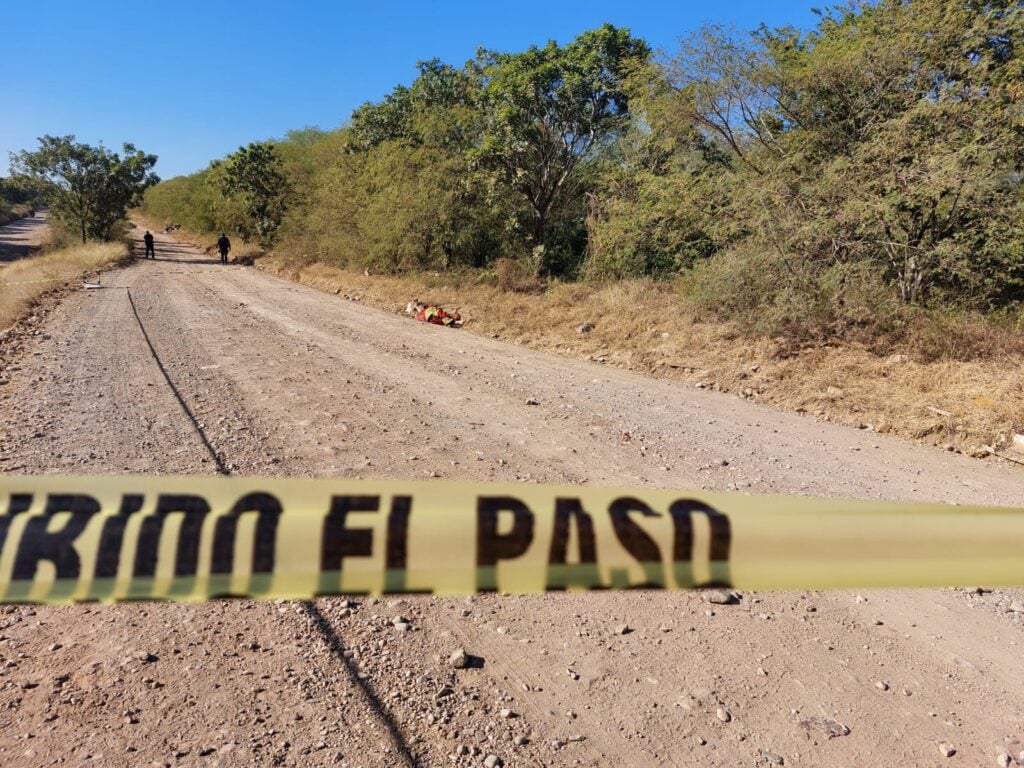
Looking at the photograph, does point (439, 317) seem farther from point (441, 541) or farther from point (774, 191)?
point (441, 541)

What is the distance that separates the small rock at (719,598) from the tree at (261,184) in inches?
1293

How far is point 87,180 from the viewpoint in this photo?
3497 centimetres

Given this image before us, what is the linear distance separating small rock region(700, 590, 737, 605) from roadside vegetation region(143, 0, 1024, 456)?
435 centimetres

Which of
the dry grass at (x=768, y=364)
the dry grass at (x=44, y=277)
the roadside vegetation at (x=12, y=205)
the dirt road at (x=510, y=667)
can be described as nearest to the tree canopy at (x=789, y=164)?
the dry grass at (x=768, y=364)

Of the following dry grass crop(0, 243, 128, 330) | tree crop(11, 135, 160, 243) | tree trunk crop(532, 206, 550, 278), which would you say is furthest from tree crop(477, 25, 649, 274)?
tree crop(11, 135, 160, 243)

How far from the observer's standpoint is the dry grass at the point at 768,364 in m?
6.09

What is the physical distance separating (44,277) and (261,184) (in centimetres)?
1630

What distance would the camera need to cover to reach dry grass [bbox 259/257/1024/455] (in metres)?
6.09

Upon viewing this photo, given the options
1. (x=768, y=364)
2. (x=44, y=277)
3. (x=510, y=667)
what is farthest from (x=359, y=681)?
(x=44, y=277)

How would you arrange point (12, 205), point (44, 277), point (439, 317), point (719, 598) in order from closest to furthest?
point (719, 598) → point (439, 317) → point (44, 277) → point (12, 205)

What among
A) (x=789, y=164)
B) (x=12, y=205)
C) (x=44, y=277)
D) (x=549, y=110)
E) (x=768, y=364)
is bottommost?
(x=768, y=364)

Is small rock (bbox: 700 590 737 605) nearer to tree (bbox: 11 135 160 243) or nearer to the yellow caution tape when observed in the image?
the yellow caution tape

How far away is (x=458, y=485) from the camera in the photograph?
1514 millimetres

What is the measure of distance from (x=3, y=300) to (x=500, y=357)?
10865 mm
